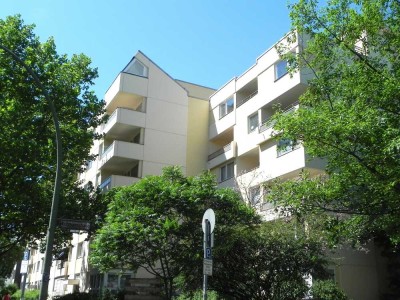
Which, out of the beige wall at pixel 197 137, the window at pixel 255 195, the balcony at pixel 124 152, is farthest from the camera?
the beige wall at pixel 197 137

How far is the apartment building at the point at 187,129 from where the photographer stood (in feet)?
92.9

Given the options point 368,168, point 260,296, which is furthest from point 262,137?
point 368,168

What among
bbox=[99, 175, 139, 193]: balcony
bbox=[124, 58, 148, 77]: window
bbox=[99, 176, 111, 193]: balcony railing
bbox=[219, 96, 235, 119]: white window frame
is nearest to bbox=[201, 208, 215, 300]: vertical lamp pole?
bbox=[99, 175, 139, 193]: balcony

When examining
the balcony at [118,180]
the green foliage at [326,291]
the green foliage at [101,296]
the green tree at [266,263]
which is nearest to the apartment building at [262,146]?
the green foliage at [326,291]

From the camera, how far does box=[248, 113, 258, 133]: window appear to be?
30.2 metres

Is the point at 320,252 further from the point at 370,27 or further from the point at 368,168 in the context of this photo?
the point at 370,27

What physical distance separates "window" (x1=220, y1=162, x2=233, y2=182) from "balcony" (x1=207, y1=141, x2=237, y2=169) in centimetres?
45

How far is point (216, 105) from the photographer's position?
3588cm

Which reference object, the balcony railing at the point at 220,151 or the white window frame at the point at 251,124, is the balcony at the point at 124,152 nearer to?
the balcony railing at the point at 220,151

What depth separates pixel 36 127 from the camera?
23203 mm

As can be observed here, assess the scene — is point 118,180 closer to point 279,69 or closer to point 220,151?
point 220,151

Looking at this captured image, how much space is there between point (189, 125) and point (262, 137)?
8862 mm

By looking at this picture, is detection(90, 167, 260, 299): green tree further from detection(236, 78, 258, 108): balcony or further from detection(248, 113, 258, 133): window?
detection(236, 78, 258, 108): balcony

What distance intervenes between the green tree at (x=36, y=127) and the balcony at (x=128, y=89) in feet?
27.1
